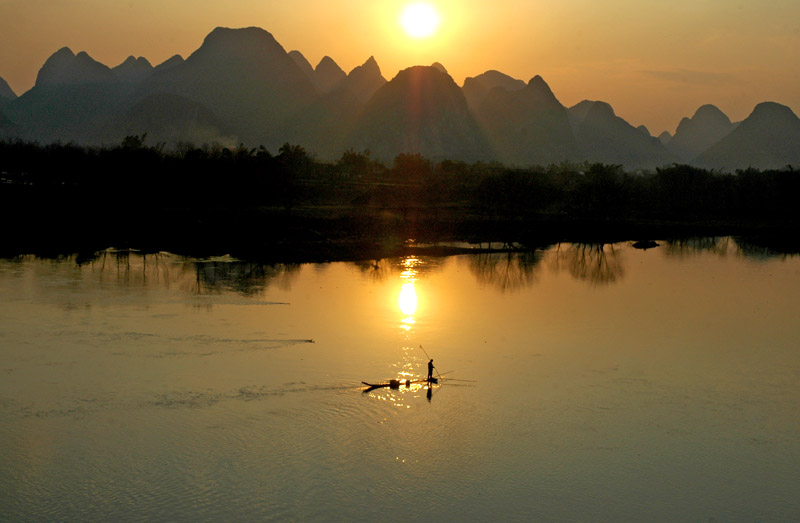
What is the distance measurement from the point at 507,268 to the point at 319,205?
3412 centimetres

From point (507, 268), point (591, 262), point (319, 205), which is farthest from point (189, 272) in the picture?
point (319, 205)

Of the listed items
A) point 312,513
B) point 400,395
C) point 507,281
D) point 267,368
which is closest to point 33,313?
point 267,368

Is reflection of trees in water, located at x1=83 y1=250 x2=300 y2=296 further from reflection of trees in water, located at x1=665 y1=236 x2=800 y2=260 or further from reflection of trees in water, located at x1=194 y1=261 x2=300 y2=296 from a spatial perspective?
reflection of trees in water, located at x1=665 y1=236 x2=800 y2=260

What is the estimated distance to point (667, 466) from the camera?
35.2ft

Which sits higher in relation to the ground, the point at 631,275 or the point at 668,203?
the point at 668,203

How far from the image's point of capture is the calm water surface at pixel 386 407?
9617 millimetres

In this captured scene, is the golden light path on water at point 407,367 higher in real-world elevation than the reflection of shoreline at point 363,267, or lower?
lower

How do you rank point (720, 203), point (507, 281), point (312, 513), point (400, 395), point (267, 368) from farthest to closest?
point (720, 203), point (507, 281), point (267, 368), point (400, 395), point (312, 513)

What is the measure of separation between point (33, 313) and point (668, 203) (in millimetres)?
72376

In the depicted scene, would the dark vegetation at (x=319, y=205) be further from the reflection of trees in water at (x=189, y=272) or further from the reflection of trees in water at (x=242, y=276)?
the reflection of trees in water at (x=242, y=276)

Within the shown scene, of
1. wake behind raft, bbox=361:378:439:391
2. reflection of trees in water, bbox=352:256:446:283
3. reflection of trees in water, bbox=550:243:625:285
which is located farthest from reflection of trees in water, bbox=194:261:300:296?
reflection of trees in water, bbox=550:243:625:285

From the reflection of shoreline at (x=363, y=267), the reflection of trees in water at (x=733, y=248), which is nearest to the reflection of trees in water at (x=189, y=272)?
the reflection of shoreline at (x=363, y=267)

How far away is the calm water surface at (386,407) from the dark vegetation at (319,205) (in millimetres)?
16501

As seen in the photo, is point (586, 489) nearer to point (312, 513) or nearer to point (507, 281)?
point (312, 513)
